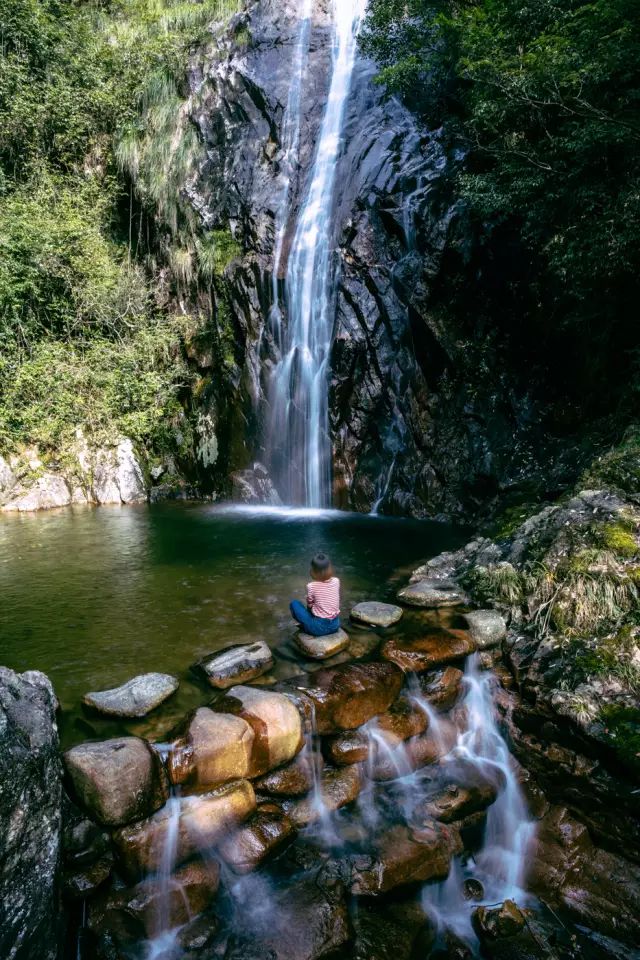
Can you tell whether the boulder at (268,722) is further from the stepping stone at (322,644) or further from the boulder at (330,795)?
the stepping stone at (322,644)

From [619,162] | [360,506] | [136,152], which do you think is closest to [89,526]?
[360,506]

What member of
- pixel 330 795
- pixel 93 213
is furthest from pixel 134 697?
pixel 93 213

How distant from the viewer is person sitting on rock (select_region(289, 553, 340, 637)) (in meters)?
5.31

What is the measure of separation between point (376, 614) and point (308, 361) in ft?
30.1

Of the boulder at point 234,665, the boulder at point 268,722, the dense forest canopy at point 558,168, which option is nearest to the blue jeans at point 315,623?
the boulder at point 234,665

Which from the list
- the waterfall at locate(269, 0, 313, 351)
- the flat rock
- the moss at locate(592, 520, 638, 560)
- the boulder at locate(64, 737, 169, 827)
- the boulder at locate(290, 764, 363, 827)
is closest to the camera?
the boulder at locate(64, 737, 169, 827)

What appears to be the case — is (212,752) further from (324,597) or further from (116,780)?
(324,597)

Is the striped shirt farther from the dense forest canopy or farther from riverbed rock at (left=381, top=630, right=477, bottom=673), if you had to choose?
the dense forest canopy

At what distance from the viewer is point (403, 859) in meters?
3.56

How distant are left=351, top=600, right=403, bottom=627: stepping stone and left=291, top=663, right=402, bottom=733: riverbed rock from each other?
3.16 feet

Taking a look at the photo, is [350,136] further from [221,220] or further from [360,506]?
[360,506]

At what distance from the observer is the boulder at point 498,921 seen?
320cm

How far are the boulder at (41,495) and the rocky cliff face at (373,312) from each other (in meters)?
4.01

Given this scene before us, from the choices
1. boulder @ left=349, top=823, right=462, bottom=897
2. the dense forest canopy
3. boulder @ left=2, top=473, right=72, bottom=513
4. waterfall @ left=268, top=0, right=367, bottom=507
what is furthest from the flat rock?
boulder @ left=2, top=473, right=72, bottom=513
